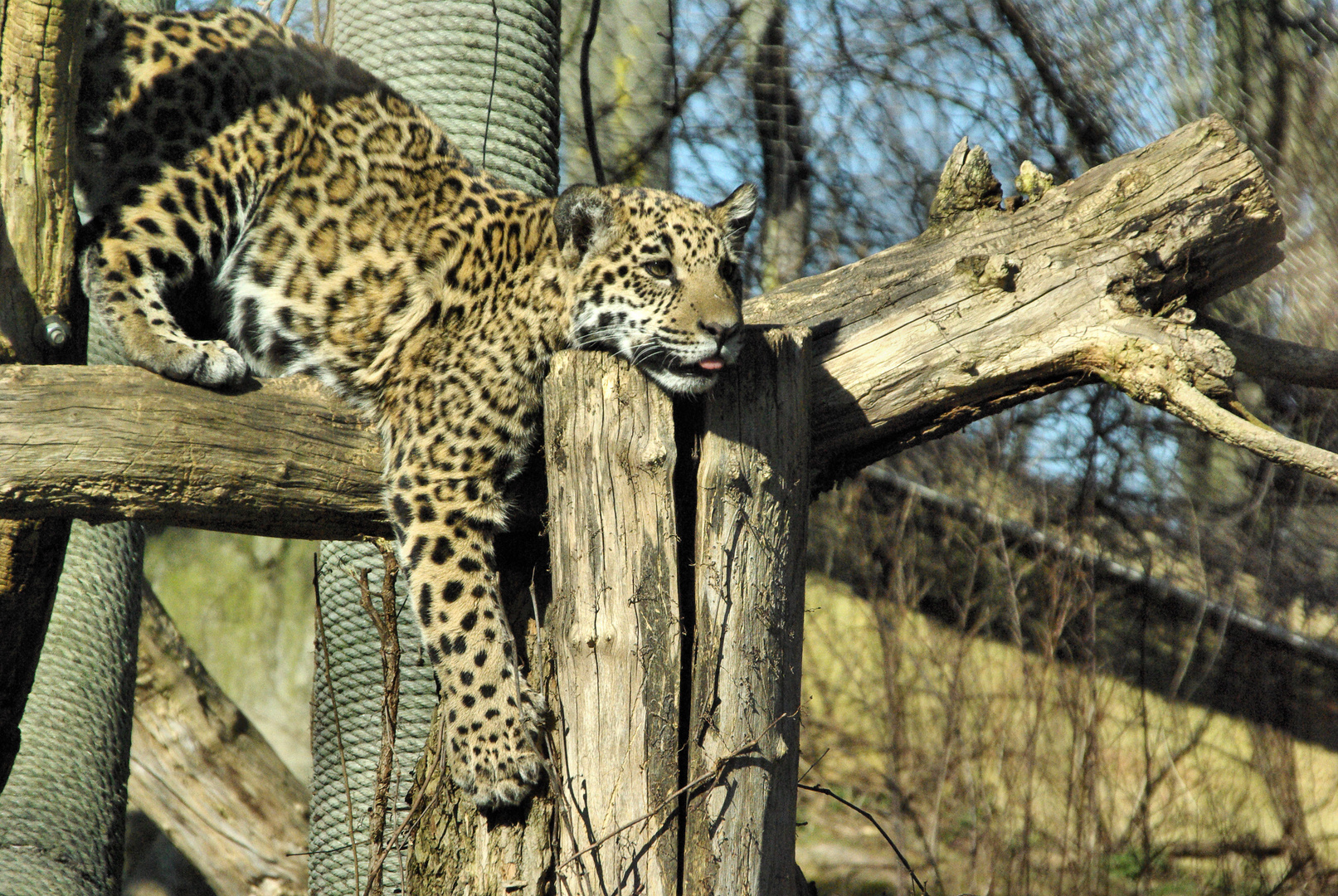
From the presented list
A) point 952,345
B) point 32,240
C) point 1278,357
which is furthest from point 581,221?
point 1278,357

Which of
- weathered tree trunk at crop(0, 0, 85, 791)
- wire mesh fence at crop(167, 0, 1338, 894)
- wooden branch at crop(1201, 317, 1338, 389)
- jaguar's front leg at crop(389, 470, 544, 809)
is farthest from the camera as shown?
wire mesh fence at crop(167, 0, 1338, 894)

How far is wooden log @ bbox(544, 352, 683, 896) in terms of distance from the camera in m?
3.49

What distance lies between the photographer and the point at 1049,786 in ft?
32.4

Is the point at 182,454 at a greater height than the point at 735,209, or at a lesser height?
lesser

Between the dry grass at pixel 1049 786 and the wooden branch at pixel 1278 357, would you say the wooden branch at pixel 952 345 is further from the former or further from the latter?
→ the dry grass at pixel 1049 786

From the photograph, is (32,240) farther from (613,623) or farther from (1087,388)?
(1087,388)

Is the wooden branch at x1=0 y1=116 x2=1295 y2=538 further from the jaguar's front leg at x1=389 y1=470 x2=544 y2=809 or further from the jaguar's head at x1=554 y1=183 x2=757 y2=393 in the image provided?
the jaguar's head at x1=554 y1=183 x2=757 y2=393

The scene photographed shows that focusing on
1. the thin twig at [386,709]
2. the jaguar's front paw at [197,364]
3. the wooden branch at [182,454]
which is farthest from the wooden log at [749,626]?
the jaguar's front paw at [197,364]

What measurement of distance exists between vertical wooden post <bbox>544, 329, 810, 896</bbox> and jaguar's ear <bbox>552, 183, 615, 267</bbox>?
0.84 meters

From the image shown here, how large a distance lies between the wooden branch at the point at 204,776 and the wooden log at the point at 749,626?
5131 millimetres

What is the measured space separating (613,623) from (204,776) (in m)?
5.37

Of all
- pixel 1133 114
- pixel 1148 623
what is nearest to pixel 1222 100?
pixel 1133 114

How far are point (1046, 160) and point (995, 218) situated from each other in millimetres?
4548

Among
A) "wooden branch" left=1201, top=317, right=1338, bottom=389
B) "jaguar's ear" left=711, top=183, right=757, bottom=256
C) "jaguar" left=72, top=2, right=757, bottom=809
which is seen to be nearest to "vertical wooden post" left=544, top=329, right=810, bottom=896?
"jaguar" left=72, top=2, right=757, bottom=809
